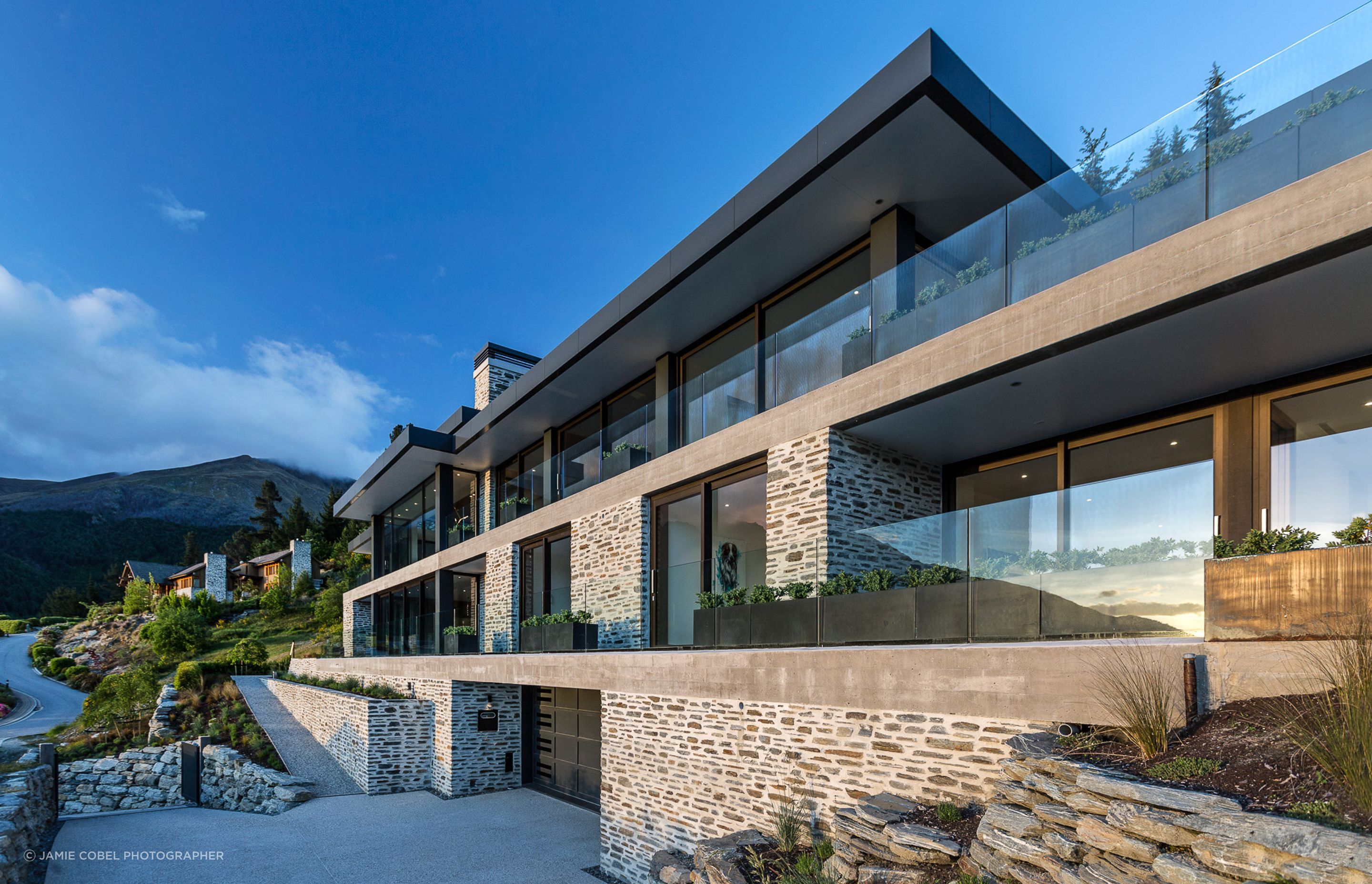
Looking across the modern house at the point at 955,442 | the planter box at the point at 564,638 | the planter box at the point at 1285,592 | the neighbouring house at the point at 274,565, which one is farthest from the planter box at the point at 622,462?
the neighbouring house at the point at 274,565

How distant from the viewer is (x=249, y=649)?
25.6 meters

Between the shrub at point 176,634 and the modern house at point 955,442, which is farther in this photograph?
the shrub at point 176,634

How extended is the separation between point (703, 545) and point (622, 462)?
2.56 metres

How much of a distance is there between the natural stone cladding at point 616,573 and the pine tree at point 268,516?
5156 centimetres

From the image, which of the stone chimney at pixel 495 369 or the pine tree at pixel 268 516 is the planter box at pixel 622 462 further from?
the pine tree at pixel 268 516

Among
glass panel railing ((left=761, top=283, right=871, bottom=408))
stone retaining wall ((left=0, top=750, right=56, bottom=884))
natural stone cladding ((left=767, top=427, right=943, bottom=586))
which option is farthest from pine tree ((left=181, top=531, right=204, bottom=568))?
natural stone cladding ((left=767, top=427, right=943, bottom=586))

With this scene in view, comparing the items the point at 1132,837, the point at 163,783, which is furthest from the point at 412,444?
the point at 1132,837

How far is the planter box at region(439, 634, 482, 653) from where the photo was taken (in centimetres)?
1595

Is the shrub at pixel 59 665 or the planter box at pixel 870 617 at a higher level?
the planter box at pixel 870 617

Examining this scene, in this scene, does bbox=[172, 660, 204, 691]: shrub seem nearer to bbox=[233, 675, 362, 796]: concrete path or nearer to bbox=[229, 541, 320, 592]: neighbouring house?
bbox=[233, 675, 362, 796]: concrete path

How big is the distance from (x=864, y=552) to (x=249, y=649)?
26.1 m

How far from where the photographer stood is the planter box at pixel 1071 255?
19.9 feet

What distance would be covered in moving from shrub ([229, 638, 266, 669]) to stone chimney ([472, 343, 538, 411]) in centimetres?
1497

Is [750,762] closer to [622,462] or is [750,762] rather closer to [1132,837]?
[1132,837]
